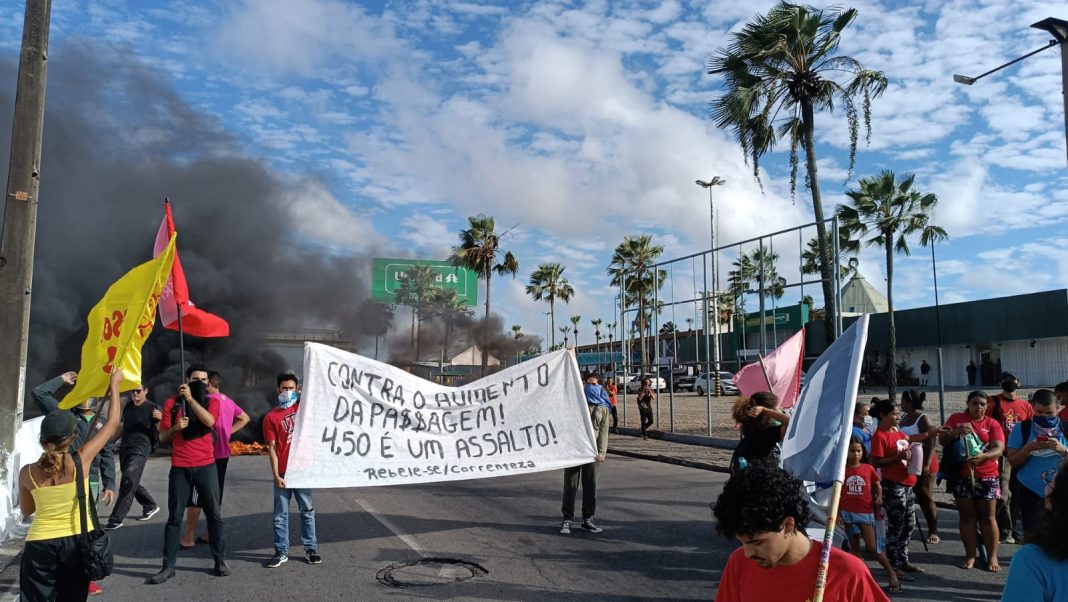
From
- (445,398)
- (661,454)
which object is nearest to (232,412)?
(445,398)

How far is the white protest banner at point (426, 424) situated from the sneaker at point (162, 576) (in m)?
1.12

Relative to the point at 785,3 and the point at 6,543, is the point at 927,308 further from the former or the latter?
the point at 6,543

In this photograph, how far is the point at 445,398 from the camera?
7238 millimetres

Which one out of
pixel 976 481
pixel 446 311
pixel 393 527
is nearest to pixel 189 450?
pixel 393 527

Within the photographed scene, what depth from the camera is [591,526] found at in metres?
7.71

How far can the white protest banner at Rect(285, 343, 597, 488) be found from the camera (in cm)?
655

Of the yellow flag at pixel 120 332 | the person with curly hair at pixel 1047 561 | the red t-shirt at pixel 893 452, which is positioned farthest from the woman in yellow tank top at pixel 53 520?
the red t-shirt at pixel 893 452

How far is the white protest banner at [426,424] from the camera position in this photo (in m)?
6.55

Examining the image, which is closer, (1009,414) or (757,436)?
(757,436)

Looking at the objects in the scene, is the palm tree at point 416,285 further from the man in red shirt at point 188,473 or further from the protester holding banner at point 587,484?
the man in red shirt at point 188,473

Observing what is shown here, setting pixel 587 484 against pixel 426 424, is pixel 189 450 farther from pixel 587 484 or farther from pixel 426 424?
pixel 587 484

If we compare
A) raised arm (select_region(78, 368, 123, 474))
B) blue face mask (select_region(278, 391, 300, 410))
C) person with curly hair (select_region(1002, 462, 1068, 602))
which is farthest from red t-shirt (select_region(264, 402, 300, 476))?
person with curly hair (select_region(1002, 462, 1068, 602))

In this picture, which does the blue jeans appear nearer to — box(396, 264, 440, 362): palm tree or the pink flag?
the pink flag

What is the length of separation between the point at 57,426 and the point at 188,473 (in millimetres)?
2332
